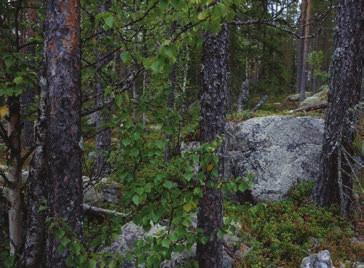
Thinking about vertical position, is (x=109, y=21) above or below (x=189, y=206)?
above

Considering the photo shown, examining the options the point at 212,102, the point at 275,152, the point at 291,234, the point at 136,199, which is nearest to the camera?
the point at 136,199

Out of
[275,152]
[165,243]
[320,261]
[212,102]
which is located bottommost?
[320,261]

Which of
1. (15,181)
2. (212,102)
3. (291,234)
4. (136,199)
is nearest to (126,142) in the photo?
(136,199)

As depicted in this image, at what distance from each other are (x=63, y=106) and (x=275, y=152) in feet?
28.4

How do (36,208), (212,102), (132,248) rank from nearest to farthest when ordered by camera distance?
(36,208) < (212,102) < (132,248)

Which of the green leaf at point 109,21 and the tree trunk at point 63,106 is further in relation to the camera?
the tree trunk at point 63,106

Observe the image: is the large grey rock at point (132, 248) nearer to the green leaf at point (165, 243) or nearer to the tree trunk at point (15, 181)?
the tree trunk at point (15, 181)

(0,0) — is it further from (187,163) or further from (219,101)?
(219,101)

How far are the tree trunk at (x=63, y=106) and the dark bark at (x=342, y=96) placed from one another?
6475 mm

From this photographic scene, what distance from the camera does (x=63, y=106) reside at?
3.68 m

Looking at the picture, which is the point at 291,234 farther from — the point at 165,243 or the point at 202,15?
the point at 202,15

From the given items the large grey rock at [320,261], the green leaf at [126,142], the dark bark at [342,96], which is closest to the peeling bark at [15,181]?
the green leaf at [126,142]

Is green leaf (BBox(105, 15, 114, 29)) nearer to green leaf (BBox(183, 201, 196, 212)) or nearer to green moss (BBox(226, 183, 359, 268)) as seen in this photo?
green leaf (BBox(183, 201, 196, 212))

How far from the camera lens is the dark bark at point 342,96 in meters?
8.81
